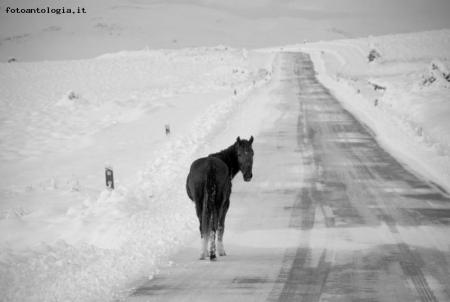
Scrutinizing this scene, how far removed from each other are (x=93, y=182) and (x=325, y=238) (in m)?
8.79

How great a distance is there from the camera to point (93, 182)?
48.5 ft

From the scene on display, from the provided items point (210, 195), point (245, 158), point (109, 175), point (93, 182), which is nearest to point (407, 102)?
point (93, 182)

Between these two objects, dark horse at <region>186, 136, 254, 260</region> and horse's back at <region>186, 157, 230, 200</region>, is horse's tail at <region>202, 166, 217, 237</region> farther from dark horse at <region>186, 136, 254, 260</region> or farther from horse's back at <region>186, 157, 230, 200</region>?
horse's back at <region>186, 157, 230, 200</region>

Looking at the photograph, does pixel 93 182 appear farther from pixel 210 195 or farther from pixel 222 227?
pixel 210 195

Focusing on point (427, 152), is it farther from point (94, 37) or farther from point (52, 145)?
point (94, 37)

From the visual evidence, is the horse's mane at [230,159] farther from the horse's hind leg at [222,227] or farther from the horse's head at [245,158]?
the horse's hind leg at [222,227]

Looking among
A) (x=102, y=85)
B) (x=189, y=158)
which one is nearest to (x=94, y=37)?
(x=102, y=85)

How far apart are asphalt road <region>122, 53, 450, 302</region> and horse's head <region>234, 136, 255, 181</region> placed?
147cm

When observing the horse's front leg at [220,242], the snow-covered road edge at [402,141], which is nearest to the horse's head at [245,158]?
the horse's front leg at [220,242]

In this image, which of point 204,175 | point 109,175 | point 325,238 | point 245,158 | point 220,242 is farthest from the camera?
point 109,175

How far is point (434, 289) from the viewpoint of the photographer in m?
6.36

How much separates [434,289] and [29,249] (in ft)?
22.9

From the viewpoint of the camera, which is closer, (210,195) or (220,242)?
(210,195)

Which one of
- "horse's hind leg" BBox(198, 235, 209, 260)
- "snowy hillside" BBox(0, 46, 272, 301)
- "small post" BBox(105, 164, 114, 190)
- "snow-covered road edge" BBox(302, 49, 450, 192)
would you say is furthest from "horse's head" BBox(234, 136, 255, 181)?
"snow-covered road edge" BBox(302, 49, 450, 192)
